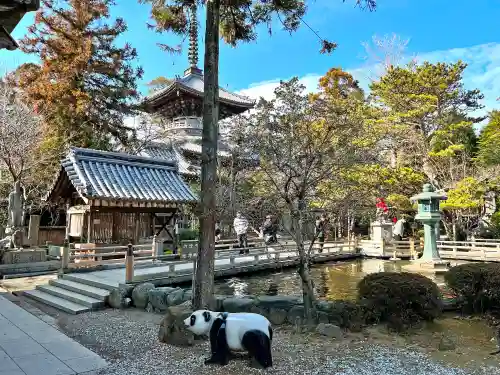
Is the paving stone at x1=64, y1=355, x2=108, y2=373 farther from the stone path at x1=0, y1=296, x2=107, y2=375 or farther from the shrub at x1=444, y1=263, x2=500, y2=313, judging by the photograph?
the shrub at x1=444, y1=263, x2=500, y2=313

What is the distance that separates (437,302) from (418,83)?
17413 millimetres

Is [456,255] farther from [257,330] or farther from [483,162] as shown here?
[257,330]

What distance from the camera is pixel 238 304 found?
20.6ft

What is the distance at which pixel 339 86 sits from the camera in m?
35.0

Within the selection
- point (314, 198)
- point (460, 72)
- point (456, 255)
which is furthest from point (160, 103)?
point (314, 198)

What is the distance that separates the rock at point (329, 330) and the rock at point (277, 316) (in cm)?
67

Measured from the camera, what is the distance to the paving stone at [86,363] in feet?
13.8

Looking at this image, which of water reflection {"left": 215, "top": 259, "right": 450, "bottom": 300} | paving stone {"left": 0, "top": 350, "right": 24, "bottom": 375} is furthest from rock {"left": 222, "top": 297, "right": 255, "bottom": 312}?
water reflection {"left": 215, "top": 259, "right": 450, "bottom": 300}

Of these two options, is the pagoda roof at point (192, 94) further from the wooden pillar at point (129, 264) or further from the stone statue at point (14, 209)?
the wooden pillar at point (129, 264)

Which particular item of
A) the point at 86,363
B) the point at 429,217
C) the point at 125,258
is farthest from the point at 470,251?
the point at 86,363

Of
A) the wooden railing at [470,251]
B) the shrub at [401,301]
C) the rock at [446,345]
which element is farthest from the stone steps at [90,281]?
the wooden railing at [470,251]

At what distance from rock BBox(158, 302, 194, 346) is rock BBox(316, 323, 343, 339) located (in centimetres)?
198

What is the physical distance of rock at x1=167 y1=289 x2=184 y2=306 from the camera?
6823 mm

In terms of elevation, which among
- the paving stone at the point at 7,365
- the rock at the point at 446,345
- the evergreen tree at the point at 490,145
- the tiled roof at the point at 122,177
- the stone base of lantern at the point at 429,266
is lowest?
the stone base of lantern at the point at 429,266
